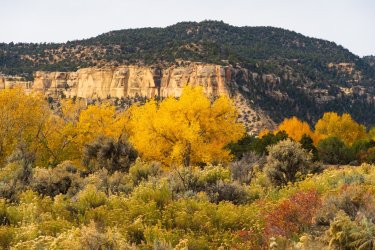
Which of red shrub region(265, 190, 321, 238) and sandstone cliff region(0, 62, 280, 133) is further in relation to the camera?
sandstone cliff region(0, 62, 280, 133)

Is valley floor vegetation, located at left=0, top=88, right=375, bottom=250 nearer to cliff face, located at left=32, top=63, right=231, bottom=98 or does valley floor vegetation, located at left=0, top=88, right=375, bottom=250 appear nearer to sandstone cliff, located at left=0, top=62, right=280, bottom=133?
sandstone cliff, located at left=0, top=62, right=280, bottom=133

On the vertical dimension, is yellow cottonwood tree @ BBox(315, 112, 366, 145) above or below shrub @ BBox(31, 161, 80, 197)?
below

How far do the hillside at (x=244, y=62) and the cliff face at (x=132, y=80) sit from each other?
2.66 metres

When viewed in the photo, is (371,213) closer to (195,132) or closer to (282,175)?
(282,175)

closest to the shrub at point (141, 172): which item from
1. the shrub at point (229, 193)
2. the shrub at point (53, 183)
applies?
the shrub at point (53, 183)

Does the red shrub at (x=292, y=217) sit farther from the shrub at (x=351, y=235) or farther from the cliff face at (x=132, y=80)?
the cliff face at (x=132, y=80)

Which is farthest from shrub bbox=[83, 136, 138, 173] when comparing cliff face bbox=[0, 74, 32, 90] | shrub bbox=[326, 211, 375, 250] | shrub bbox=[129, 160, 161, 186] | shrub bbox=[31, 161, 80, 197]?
cliff face bbox=[0, 74, 32, 90]

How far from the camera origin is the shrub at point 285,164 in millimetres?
18250

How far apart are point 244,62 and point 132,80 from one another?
29206mm

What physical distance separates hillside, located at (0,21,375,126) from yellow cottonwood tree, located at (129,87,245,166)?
229 ft

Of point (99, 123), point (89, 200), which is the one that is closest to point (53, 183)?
point (89, 200)

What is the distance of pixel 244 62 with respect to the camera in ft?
368

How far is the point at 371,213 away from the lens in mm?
7789

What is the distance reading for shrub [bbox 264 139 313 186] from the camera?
719 inches
